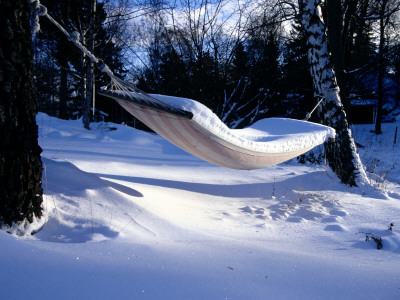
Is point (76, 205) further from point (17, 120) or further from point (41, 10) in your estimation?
point (41, 10)

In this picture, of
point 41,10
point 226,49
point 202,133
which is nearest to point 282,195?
point 202,133

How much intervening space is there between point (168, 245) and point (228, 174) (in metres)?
2.12

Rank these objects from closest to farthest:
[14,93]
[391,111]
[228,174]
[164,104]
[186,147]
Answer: [14,93], [164,104], [186,147], [228,174], [391,111]

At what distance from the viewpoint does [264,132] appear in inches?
107

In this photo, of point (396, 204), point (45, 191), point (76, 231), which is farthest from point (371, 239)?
point (45, 191)

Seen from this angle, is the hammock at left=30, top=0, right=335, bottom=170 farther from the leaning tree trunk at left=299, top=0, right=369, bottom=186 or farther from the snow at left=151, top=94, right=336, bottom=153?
the leaning tree trunk at left=299, top=0, right=369, bottom=186

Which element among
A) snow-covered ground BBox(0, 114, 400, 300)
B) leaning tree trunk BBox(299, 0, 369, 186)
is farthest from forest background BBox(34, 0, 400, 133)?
snow-covered ground BBox(0, 114, 400, 300)

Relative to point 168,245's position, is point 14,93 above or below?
above

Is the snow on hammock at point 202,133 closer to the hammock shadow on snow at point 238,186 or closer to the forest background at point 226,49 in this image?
the hammock shadow on snow at point 238,186

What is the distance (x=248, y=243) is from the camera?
1301 mm

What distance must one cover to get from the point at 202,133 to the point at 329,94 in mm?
1917

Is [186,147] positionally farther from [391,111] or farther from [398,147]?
[391,111]

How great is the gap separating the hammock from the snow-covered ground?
15.9 inches

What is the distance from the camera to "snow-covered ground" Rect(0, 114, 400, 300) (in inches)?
30.6
